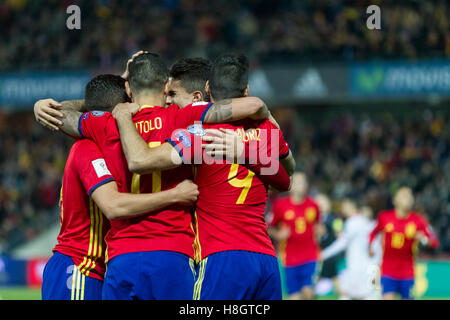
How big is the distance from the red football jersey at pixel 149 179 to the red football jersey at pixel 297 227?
7872mm

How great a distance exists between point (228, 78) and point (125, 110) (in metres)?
0.69

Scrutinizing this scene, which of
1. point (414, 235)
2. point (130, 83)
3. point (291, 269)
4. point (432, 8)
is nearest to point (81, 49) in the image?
point (432, 8)

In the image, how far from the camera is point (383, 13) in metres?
19.3

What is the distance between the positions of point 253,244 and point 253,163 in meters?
0.51

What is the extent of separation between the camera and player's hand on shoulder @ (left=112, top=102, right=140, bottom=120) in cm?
Result: 416

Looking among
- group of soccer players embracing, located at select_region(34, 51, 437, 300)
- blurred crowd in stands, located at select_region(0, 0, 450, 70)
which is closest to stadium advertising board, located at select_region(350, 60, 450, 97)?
blurred crowd in stands, located at select_region(0, 0, 450, 70)

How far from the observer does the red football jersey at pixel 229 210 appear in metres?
4.16

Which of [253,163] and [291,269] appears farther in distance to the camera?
[291,269]

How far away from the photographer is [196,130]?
418cm

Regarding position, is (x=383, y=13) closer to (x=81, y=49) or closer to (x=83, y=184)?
(x=81, y=49)

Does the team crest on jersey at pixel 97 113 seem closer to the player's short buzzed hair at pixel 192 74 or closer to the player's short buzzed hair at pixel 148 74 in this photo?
the player's short buzzed hair at pixel 148 74

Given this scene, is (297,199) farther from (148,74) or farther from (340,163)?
(148,74)

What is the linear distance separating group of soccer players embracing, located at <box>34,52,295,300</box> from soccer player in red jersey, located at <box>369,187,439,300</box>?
22.0 feet

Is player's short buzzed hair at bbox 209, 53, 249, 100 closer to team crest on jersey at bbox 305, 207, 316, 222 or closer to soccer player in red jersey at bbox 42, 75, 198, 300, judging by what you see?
→ soccer player in red jersey at bbox 42, 75, 198, 300
